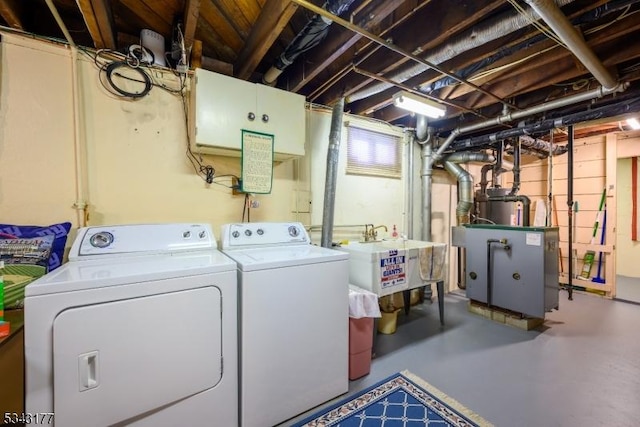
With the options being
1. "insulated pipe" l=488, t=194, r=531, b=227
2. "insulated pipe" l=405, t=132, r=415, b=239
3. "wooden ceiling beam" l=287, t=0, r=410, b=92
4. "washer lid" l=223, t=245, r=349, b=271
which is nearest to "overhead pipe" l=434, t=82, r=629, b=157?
"insulated pipe" l=405, t=132, r=415, b=239

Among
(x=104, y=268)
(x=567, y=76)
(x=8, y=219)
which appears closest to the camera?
(x=104, y=268)

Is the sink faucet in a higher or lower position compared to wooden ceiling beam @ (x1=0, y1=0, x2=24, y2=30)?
lower

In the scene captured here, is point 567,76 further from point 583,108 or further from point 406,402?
point 406,402

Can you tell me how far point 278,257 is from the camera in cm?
174

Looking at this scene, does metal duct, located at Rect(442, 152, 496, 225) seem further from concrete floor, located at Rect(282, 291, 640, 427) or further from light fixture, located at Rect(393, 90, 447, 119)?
concrete floor, located at Rect(282, 291, 640, 427)

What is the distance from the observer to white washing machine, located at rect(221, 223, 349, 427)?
1543 mm

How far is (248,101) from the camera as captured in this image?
2.16 metres

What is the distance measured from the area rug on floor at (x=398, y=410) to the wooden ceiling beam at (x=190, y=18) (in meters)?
2.58

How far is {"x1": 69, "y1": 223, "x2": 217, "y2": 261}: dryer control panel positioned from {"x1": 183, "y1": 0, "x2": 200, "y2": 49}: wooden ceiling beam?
4.36 feet

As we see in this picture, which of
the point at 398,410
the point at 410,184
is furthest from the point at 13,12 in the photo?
the point at 410,184

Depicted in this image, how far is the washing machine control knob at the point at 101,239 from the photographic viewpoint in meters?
1.65

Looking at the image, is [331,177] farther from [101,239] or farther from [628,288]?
[628,288]

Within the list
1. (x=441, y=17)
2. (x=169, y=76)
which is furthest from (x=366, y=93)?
(x=169, y=76)

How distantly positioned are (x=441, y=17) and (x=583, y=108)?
8.00 ft
